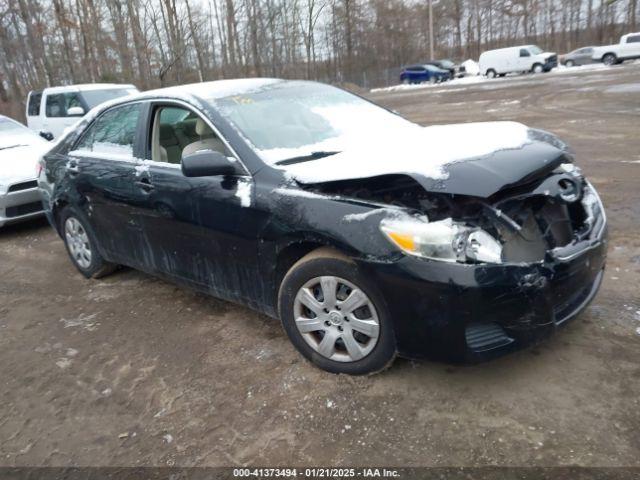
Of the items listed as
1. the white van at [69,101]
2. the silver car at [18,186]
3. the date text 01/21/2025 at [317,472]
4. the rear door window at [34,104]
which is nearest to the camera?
the date text 01/21/2025 at [317,472]

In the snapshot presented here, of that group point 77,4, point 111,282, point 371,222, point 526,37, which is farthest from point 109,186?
point 526,37

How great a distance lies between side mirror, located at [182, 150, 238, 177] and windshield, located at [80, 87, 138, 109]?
916 centimetres

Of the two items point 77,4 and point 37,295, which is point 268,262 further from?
point 77,4

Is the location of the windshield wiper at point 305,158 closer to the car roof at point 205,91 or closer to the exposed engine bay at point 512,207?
the exposed engine bay at point 512,207

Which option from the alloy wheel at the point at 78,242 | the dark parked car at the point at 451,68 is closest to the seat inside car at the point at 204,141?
the alloy wheel at the point at 78,242

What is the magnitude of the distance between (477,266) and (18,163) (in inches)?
264

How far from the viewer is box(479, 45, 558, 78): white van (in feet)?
113

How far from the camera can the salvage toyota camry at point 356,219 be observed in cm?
253

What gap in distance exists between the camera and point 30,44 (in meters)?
28.8

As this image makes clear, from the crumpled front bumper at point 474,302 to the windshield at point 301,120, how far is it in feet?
3.69

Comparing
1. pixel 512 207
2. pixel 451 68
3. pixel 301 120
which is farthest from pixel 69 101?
pixel 451 68

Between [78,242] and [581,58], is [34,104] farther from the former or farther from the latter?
[581,58]

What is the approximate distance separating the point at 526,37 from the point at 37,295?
59.3m

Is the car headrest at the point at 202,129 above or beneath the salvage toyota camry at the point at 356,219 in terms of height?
above
